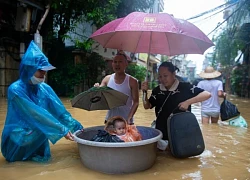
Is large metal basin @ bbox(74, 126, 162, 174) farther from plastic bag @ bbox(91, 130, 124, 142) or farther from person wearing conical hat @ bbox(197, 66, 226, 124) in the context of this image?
person wearing conical hat @ bbox(197, 66, 226, 124)

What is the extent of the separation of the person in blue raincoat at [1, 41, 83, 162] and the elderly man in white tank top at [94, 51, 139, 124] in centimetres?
91

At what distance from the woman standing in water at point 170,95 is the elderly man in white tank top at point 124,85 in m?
0.18

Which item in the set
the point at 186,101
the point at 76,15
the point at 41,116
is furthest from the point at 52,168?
the point at 76,15

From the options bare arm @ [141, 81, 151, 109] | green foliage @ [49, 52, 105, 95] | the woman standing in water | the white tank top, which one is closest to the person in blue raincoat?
the white tank top

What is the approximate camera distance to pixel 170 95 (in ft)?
12.6

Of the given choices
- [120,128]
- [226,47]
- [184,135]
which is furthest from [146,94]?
[226,47]

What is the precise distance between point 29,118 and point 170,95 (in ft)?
6.19

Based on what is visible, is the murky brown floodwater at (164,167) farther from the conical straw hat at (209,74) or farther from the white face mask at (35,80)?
the conical straw hat at (209,74)

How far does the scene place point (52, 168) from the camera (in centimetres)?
346

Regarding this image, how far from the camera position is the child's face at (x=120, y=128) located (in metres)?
3.56

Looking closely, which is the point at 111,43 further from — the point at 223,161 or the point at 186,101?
the point at 223,161

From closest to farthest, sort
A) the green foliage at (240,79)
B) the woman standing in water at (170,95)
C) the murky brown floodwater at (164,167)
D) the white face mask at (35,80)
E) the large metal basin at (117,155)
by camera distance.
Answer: the large metal basin at (117,155) < the murky brown floodwater at (164,167) < the white face mask at (35,80) < the woman standing in water at (170,95) < the green foliage at (240,79)

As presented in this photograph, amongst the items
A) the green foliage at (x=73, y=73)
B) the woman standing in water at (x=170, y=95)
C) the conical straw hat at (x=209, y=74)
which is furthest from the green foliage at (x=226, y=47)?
the woman standing in water at (x=170, y=95)

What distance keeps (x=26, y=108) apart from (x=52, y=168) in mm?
828
